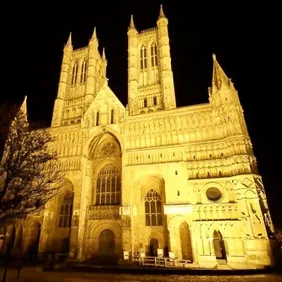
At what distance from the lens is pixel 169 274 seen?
46.5ft

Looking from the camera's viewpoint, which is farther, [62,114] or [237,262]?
[62,114]

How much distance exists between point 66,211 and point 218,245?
16.5 metres

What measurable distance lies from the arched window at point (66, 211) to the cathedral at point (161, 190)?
0.36 feet

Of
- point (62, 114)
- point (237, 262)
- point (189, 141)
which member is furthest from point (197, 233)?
point (62, 114)

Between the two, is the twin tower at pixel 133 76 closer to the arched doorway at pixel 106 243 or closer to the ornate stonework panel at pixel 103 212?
the ornate stonework panel at pixel 103 212

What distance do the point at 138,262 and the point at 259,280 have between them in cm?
943

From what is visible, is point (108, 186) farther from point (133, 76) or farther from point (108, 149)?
point (133, 76)

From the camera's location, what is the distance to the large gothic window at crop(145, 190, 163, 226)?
70.5ft

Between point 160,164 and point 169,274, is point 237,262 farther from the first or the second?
point 160,164

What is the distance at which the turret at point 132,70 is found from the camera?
105ft

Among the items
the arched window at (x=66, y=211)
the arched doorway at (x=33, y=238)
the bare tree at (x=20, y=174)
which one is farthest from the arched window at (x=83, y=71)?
the bare tree at (x=20, y=174)

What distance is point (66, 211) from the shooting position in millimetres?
24391

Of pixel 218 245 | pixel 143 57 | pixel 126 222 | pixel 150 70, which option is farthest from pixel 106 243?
pixel 143 57

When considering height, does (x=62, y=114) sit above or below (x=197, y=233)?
above
